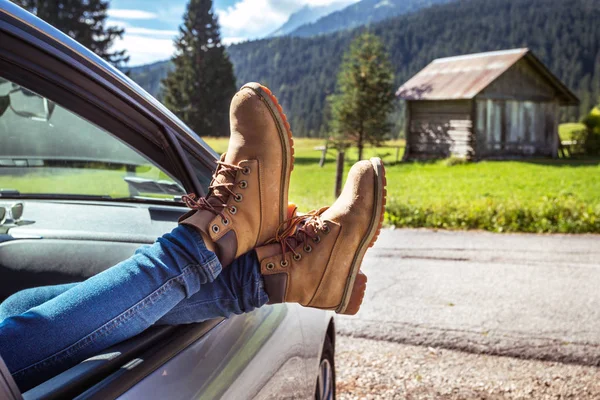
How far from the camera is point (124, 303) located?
1.46 metres

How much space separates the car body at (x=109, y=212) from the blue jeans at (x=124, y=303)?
5cm

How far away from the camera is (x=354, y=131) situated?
3253 cm

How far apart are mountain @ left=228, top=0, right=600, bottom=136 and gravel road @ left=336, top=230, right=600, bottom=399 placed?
87565 millimetres

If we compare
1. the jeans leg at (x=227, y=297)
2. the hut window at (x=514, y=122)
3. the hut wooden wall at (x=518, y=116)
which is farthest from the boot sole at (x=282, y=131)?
the hut window at (x=514, y=122)

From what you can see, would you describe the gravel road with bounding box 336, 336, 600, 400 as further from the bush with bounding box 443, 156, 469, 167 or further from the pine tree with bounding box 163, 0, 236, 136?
the pine tree with bounding box 163, 0, 236, 136

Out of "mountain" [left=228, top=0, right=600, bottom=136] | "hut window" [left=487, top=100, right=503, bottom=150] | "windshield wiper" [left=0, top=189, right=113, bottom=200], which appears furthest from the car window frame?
→ "mountain" [left=228, top=0, right=600, bottom=136]

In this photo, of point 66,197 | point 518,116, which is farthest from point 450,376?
point 518,116

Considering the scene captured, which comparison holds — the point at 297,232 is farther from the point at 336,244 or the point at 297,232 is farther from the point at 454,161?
the point at 454,161

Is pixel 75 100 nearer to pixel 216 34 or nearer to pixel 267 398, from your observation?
pixel 267 398

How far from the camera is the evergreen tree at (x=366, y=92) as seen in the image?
31.8 m

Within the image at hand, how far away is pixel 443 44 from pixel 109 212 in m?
130

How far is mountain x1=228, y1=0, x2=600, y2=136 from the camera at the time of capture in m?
103

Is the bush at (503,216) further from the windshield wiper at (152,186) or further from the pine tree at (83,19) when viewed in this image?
the pine tree at (83,19)

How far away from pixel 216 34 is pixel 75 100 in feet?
196
